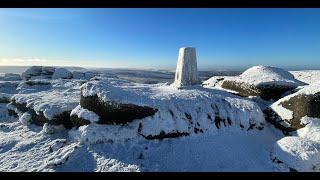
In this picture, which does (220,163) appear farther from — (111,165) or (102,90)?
(102,90)

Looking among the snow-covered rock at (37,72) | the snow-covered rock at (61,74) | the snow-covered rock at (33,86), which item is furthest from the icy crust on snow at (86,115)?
the snow-covered rock at (37,72)

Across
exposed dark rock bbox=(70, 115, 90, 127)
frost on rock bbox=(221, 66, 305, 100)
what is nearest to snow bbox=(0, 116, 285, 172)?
exposed dark rock bbox=(70, 115, 90, 127)

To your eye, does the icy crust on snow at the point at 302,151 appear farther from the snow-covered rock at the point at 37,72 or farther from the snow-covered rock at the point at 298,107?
the snow-covered rock at the point at 37,72

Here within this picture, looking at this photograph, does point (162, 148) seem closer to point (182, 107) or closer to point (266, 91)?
point (182, 107)

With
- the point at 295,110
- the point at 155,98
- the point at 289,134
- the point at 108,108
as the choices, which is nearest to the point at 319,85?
the point at 295,110

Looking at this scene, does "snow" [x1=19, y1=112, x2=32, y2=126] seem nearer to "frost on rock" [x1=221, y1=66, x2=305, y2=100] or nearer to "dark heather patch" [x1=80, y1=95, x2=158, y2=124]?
"dark heather patch" [x1=80, y1=95, x2=158, y2=124]
